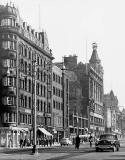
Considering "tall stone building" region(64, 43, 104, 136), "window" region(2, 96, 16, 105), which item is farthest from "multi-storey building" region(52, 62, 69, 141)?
"window" region(2, 96, 16, 105)

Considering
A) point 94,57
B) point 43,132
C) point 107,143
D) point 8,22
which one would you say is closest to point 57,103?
point 43,132

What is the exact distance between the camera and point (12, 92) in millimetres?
77125

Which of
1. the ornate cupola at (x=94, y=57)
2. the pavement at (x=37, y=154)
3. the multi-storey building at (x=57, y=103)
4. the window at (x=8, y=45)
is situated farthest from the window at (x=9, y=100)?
the ornate cupola at (x=94, y=57)

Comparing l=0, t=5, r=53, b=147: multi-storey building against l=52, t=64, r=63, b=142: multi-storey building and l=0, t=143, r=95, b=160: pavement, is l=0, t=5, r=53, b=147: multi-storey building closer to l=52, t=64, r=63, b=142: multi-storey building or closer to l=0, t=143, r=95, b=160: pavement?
l=52, t=64, r=63, b=142: multi-storey building

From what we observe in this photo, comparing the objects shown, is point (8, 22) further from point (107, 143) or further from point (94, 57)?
point (94, 57)

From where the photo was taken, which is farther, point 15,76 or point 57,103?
point 57,103

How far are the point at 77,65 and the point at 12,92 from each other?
7524 centimetres

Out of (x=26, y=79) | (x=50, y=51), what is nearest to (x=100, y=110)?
(x=50, y=51)

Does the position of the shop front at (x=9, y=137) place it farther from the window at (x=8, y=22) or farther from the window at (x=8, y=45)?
the window at (x=8, y=22)

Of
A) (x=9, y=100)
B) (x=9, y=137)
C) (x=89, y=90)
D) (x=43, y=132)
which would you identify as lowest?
(x=9, y=137)

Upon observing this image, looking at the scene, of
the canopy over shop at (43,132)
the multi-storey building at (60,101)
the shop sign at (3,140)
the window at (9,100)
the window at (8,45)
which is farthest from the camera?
the multi-storey building at (60,101)

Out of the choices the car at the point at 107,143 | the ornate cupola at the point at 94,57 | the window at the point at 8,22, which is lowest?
the car at the point at 107,143

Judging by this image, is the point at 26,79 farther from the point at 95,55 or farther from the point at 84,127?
the point at 95,55

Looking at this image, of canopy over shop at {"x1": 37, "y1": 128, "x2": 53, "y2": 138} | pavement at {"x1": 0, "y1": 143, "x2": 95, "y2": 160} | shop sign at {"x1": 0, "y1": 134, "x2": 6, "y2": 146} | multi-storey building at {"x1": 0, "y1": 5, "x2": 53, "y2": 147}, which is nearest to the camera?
pavement at {"x1": 0, "y1": 143, "x2": 95, "y2": 160}
